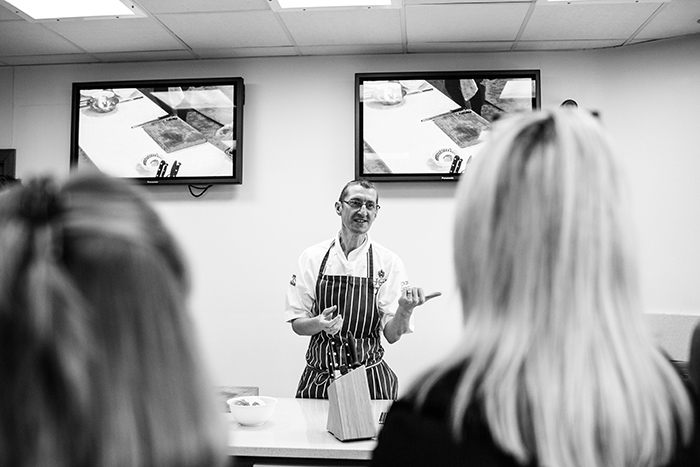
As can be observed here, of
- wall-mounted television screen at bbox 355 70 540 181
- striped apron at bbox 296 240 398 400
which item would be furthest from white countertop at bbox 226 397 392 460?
wall-mounted television screen at bbox 355 70 540 181

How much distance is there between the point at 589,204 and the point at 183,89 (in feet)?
11.9

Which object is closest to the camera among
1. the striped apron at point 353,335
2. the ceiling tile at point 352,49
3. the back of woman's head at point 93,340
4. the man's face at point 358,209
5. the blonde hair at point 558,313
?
the back of woman's head at point 93,340

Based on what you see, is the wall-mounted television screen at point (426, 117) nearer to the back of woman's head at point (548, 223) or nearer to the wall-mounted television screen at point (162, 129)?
the wall-mounted television screen at point (162, 129)

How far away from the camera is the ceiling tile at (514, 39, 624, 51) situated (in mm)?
3819

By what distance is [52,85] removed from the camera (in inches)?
171

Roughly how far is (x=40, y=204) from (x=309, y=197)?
351cm

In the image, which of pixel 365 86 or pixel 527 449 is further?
pixel 365 86

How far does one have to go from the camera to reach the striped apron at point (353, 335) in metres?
2.95

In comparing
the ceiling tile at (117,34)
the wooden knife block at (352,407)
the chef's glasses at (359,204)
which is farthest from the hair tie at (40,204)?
the ceiling tile at (117,34)

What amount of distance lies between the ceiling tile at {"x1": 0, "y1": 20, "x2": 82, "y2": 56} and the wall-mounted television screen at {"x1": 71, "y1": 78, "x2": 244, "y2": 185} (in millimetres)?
272

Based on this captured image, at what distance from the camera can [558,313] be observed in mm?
835

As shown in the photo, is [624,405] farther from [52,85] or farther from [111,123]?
[52,85]

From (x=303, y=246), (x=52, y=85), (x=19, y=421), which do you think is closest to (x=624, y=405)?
(x=19, y=421)

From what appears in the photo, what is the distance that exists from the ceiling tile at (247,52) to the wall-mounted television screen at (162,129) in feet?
0.58
